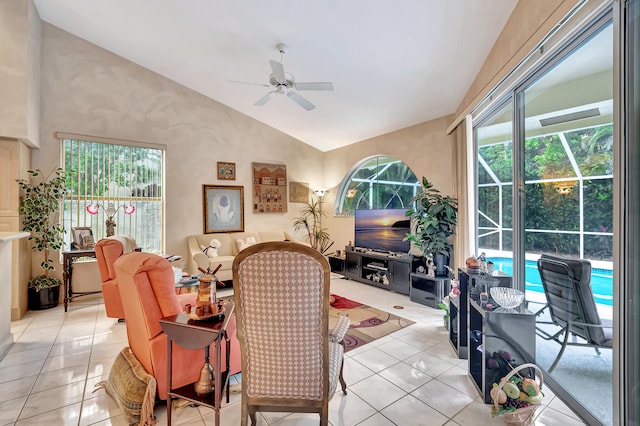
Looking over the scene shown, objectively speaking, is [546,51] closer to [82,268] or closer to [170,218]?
[170,218]

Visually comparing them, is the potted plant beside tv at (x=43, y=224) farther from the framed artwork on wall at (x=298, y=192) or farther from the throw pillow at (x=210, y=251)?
the framed artwork on wall at (x=298, y=192)

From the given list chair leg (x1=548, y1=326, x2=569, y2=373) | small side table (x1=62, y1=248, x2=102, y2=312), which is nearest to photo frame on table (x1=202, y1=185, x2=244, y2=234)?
small side table (x1=62, y1=248, x2=102, y2=312)

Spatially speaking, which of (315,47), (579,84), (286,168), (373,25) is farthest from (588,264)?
(286,168)

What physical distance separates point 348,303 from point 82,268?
159 inches

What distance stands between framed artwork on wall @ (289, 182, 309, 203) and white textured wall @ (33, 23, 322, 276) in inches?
6.8

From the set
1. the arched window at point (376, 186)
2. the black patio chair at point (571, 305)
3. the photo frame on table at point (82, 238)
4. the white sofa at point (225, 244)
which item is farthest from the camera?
the arched window at point (376, 186)

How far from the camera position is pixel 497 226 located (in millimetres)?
3188

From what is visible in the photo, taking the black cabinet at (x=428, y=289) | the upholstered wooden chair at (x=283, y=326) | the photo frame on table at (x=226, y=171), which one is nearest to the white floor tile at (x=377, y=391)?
the upholstered wooden chair at (x=283, y=326)

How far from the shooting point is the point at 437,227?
157 inches

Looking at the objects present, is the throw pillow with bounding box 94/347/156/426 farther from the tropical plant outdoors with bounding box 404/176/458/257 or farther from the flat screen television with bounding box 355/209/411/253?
the flat screen television with bounding box 355/209/411/253

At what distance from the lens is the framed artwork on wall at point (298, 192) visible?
21.8ft

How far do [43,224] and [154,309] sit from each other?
334 cm

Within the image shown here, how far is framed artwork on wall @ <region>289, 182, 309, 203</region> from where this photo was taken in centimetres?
664

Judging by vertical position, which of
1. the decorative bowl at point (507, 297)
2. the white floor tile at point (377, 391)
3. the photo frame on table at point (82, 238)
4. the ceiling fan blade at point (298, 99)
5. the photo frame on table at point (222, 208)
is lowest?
the white floor tile at point (377, 391)
